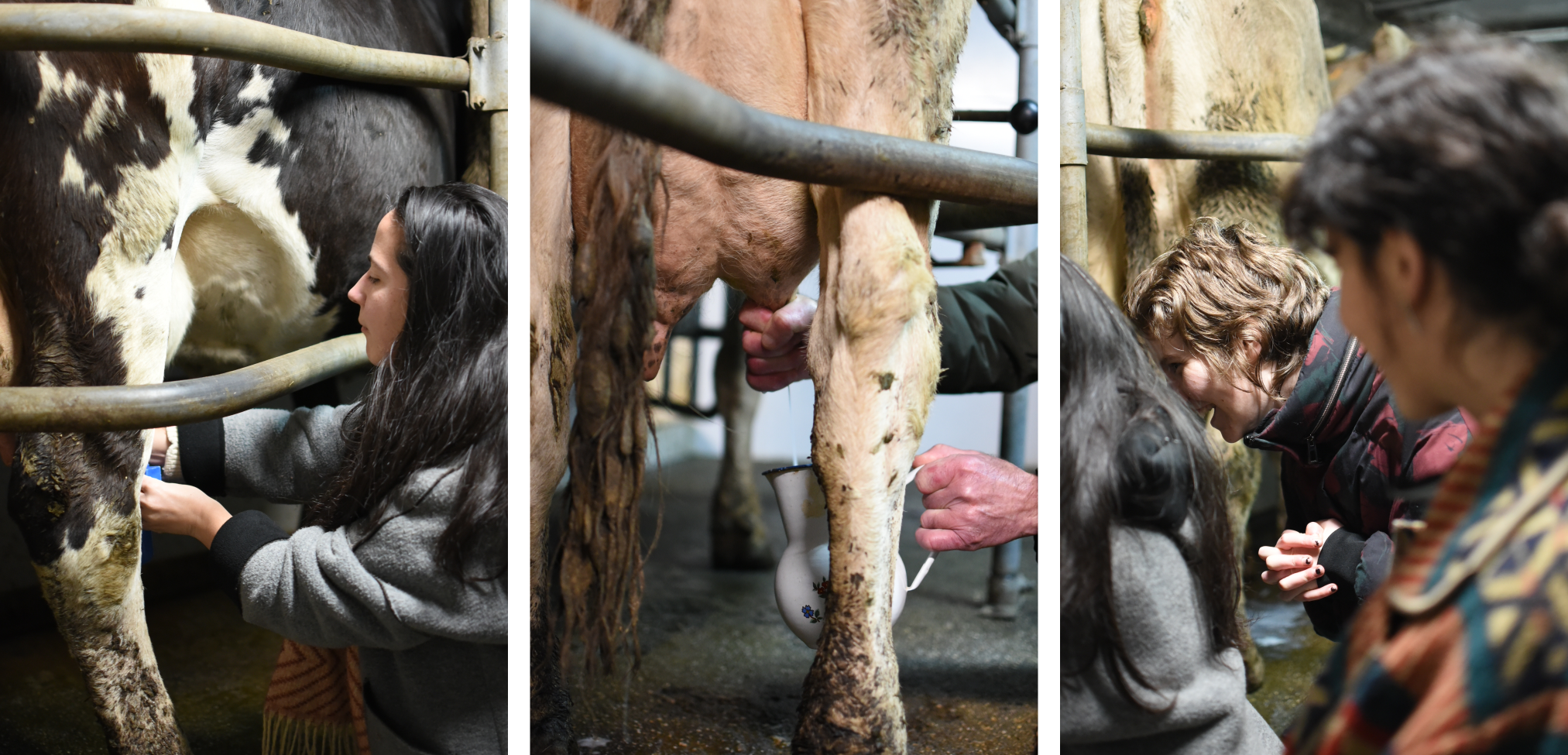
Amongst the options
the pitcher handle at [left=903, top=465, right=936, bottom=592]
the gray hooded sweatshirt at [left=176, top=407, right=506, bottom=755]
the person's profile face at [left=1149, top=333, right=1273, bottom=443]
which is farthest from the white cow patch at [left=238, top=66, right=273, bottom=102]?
the person's profile face at [left=1149, top=333, right=1273, bottom=443]

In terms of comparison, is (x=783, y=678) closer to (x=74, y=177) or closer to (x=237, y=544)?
(x=237, y=544)

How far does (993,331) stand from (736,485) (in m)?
0.92

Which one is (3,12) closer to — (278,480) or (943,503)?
(278,480)

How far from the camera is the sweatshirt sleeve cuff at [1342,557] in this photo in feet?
2.87

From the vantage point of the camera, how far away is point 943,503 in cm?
99

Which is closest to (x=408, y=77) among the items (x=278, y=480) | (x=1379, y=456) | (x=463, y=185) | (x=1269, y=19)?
(x=463, y=185)

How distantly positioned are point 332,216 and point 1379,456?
114 centimetres

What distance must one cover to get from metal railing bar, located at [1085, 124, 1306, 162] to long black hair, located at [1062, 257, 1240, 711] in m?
0.14

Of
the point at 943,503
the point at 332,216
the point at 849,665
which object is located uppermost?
the point at 332,216

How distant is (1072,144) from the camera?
3.21ft

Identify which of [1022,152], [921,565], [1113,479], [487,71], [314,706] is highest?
[487,71]

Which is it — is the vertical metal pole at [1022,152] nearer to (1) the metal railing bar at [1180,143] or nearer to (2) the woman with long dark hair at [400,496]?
(1) the metal railing bar at [1180,143]

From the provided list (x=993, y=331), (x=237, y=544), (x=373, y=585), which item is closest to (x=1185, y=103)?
(x=993, y=331)

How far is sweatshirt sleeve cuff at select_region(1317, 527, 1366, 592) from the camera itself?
2.87 ft
